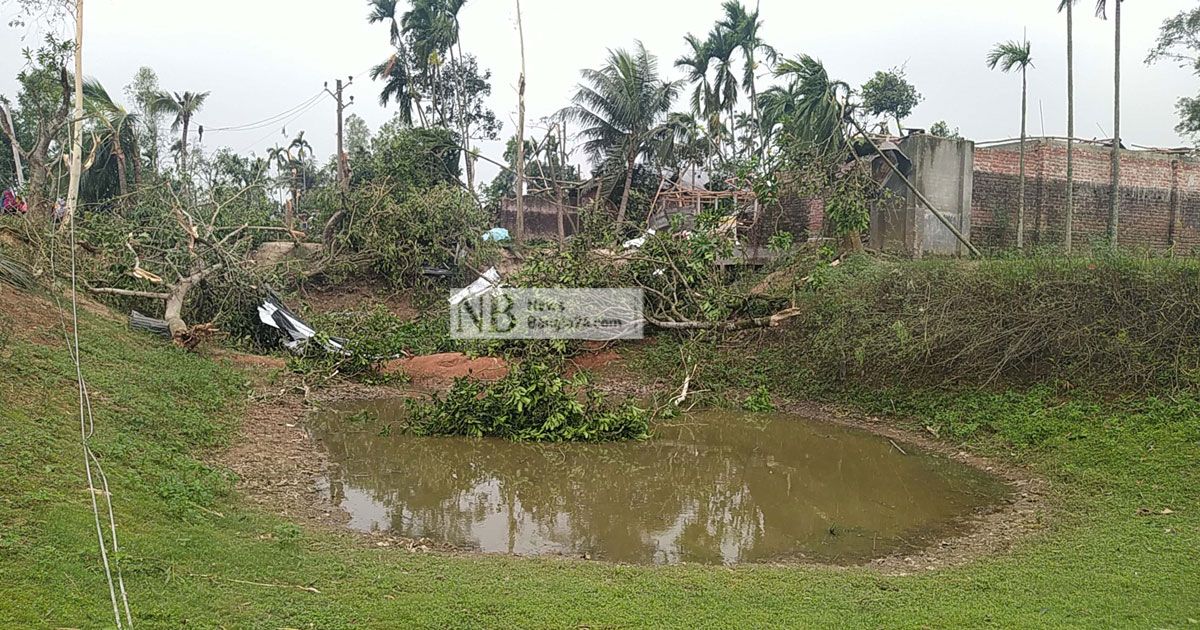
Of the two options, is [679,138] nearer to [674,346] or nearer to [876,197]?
[876,197]

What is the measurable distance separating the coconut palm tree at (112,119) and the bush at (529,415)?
8358 mm

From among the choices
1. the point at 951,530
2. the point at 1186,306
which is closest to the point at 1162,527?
the point at 951,530

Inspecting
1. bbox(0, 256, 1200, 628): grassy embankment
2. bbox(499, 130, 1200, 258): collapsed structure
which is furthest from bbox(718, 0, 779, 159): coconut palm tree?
bbox(0, 256, 1200, 628): grassy embankment

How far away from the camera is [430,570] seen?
17.8 ft

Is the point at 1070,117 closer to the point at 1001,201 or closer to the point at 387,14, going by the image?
the point at 1001,201

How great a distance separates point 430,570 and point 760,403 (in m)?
6.94

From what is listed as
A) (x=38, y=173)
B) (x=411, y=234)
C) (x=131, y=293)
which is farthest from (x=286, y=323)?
(x=411, y=234)

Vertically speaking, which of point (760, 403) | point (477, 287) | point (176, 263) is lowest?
point (760, 403)

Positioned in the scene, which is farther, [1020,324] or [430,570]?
[1020,324]

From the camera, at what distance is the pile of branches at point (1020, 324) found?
30.8ft

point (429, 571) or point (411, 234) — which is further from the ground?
point (411, 234)

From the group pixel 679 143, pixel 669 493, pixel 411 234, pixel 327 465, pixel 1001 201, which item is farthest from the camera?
pixel 679 143

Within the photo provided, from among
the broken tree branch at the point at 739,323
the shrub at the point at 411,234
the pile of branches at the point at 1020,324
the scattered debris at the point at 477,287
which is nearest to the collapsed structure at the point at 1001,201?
the broken tree branch at the point at 739,323

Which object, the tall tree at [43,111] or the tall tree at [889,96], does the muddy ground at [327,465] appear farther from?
the tall tree at [889,96]
